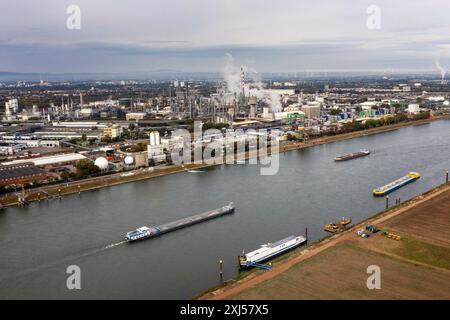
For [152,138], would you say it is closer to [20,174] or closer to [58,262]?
[20,174]

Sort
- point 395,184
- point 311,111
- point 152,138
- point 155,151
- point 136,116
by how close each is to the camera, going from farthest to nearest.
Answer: point 136,116, point 311,111, point 152,138, point 155,151, point 395,184

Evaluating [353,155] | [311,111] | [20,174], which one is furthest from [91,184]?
[311,111]

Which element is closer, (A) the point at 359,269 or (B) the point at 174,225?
(A) the point at 359,269

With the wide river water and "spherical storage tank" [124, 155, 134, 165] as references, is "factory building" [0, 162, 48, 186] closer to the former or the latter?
the wide river water

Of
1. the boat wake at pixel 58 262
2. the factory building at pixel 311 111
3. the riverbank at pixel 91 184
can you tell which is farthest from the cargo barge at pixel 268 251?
the factory building at pixel 311 111

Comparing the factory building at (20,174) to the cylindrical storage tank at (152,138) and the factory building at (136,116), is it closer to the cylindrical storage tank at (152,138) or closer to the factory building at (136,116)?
the cylindrical storage tank at (152,138)

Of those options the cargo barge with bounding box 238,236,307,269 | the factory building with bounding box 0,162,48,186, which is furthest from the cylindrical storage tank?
the cargo barge with bounding box 238,236,307,269
